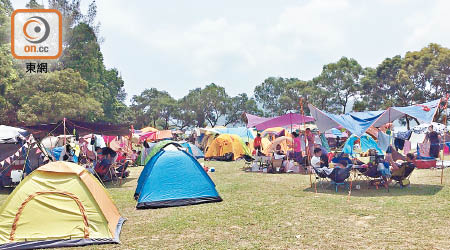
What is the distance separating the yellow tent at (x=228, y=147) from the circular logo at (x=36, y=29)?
39.1 ft

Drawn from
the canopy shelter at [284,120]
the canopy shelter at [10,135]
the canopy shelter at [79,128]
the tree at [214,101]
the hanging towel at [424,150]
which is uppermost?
the tree at [214,101]

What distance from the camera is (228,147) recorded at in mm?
18703

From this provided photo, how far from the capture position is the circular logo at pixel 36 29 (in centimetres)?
2022

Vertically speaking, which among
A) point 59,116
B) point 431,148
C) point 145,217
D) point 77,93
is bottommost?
point 145,217

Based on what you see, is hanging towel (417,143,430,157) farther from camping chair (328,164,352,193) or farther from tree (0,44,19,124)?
tree (0,44,19,124)

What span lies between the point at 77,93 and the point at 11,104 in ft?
14.4

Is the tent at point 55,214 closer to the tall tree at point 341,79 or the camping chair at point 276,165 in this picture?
the camping chair at point 276,165

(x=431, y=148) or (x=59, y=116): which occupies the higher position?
(x=59, y=116)

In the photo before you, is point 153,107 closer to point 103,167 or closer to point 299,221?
point 103,167

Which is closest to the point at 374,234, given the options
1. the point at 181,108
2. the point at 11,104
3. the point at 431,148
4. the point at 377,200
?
the point at 377,200

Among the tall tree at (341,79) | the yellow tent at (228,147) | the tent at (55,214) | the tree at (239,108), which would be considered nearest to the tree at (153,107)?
the tree at (239,108)

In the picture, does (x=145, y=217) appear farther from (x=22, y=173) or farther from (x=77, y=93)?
(x=77, y=93)

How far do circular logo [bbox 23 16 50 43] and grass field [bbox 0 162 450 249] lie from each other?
1415 cm

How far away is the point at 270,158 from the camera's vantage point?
1396cm
